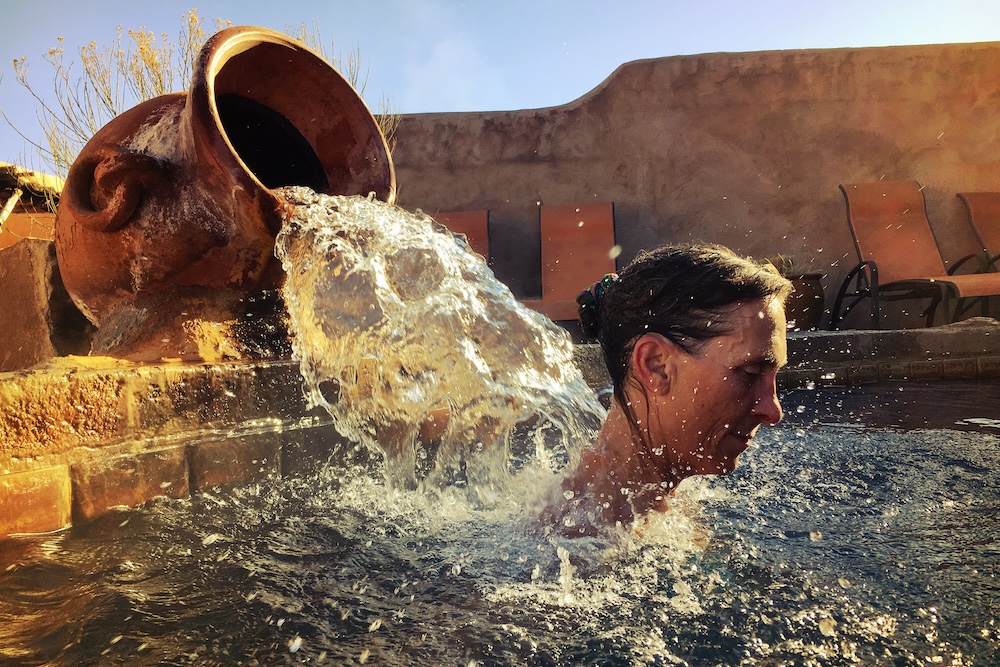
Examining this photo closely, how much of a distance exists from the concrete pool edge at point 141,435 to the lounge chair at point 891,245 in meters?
4.98

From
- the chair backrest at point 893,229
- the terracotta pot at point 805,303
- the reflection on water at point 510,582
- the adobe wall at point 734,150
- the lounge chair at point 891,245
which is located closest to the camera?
the reflection on water at point 510,582

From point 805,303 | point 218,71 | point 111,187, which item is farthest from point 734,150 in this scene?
point 111,187

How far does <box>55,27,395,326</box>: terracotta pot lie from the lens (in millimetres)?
1876

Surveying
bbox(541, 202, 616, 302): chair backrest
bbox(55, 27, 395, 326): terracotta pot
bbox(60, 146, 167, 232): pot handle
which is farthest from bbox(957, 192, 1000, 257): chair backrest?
bbox(60, 146, 167, 232): pot handle

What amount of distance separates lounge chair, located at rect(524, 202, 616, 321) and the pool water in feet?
14.8

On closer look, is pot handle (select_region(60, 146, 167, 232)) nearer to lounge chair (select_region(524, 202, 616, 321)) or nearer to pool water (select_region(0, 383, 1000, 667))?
pool water (select_region(0, 383, 1000, 667))

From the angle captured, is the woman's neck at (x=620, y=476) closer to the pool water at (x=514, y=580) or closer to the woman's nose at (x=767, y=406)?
the pool water at (x=514, y=580)

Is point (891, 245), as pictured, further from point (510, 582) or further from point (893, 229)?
point (510, 582)

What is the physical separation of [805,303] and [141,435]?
4.86m

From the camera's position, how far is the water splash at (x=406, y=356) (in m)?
1.88

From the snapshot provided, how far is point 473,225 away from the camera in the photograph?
→ 651cm

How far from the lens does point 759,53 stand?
22.0 feet

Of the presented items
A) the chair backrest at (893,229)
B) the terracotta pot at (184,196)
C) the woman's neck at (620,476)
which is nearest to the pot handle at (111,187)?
the terracotta pot at (184,196)

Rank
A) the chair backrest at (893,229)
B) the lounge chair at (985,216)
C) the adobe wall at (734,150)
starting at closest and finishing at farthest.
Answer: the chair backrest at (893,229), the lounge chair at (985,216), the adobe wall at (734,150)
